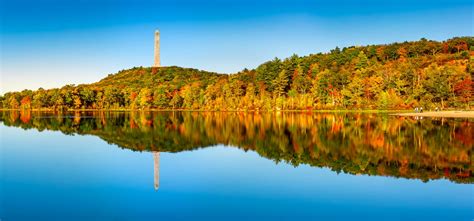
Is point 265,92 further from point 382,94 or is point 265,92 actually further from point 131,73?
point 131,73

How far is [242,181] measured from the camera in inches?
548

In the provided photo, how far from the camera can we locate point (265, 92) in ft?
318

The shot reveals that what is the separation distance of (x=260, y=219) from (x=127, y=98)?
11163cm

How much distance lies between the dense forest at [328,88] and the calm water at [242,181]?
5107 cm

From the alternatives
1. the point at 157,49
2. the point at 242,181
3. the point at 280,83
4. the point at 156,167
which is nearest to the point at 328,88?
the point at 280,83

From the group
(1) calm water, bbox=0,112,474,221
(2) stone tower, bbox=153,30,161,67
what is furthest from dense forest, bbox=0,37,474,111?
(1) calm water, bbox=0,112,474,221

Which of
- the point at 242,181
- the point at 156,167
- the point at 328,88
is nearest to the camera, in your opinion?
the point at 242,181

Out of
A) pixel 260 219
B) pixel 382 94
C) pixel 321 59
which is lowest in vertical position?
pixel 260 219

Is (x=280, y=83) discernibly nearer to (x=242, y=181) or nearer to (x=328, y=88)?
(x=328, y=88)

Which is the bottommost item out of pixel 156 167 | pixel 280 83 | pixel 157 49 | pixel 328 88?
pixel 156 167

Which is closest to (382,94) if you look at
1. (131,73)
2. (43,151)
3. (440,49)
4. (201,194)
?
(440,49)

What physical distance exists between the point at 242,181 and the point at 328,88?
7509 cm

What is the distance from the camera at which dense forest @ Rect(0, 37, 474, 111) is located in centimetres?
7069

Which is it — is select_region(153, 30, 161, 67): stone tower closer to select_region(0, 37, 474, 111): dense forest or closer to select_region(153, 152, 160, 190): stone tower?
select_region(0, 37, 474, 111): dense forest
